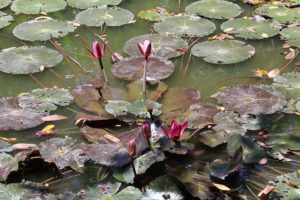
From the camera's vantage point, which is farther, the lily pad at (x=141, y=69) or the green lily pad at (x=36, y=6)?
the green lily pad at (x=36, y=6)

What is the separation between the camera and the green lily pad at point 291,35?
3.98 m

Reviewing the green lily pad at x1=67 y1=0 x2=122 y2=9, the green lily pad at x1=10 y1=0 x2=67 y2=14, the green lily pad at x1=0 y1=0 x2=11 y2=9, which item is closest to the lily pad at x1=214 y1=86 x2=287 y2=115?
the green lily pad at x1=67 y1=0 x2=122 y2=9

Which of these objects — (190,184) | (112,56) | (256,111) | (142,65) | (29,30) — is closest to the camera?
(190,184)

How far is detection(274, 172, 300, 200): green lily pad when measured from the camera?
246 centimetres

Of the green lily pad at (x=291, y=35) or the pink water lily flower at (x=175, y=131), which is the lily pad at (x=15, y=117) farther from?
the green lily pad at (x=291, y=35)

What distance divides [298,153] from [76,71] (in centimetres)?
170

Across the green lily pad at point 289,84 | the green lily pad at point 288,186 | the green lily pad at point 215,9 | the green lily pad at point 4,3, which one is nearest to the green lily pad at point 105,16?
the green lily pad at point 215,9

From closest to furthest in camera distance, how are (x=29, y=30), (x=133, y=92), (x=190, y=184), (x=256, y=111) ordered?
(x=190, y=184)
(x=256, y=111)
(x=133, y=92)
(x=29, y=30)

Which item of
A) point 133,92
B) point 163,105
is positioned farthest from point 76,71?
point 163,105

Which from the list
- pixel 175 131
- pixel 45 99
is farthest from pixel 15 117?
pixel 175 131

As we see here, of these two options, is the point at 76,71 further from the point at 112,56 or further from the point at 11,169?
the point at 11,169

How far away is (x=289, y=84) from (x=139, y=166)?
1.34 m

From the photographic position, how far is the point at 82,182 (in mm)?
2652

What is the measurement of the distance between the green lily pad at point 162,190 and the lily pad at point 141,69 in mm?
1027
